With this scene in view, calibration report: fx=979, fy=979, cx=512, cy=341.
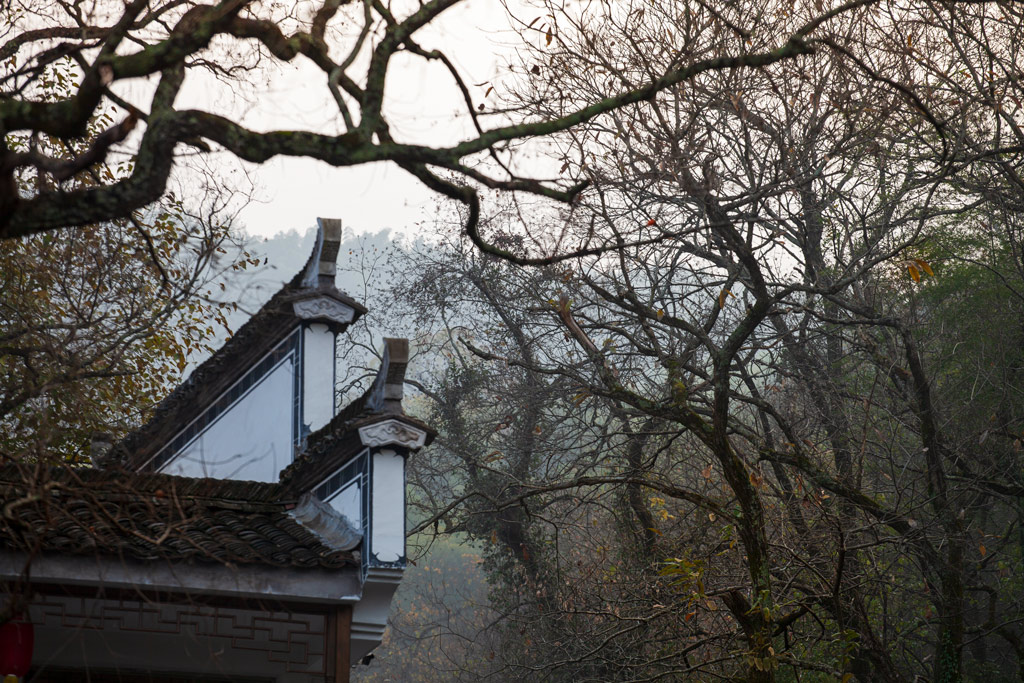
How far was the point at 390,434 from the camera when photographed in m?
7.10

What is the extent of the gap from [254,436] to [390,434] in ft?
8.48

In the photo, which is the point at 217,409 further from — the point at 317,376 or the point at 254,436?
the point at 317,376

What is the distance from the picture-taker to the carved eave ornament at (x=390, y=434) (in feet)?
23.2

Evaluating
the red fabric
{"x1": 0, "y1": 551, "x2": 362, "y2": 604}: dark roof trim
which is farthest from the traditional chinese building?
the red fabric

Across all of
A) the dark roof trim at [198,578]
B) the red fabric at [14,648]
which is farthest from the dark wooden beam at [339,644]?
the red fabric at [14,648]

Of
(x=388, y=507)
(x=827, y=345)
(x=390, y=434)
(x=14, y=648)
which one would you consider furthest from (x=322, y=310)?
(x=827, y=345)

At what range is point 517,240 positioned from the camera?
15.3 metres

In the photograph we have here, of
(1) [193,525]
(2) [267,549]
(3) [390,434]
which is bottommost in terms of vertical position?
(2) [267,549]

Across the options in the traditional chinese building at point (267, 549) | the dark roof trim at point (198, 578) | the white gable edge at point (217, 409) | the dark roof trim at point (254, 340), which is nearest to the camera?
the dark roof trim at point (198, 578)

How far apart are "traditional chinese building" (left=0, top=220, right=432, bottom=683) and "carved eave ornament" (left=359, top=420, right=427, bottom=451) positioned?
0.01 meters

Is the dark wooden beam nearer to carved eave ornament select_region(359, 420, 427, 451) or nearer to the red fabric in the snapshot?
carved eave ornament select_region(359, 420, 427, 451)

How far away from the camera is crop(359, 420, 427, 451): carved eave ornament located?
7.08 m

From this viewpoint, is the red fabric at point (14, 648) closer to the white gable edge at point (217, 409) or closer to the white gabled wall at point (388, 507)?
the white gabled wall at point (388, 507)

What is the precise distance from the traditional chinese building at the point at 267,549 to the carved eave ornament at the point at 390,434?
10mm
